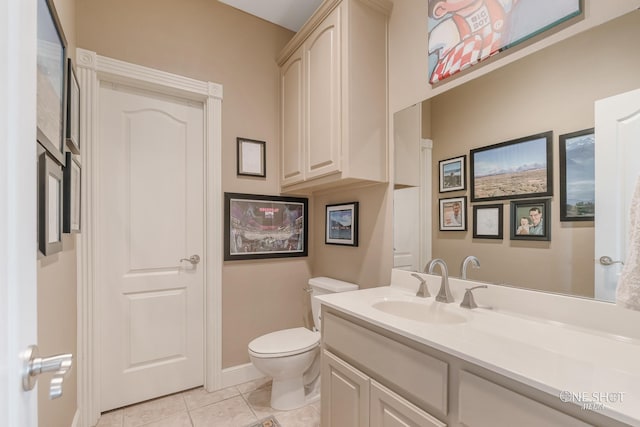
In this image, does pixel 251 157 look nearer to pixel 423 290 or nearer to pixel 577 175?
pixel 423 290

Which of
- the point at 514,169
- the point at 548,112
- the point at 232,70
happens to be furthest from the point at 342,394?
the point at 232,70

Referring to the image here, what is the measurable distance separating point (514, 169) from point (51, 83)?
1.86 m

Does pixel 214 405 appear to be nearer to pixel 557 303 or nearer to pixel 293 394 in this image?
pixel 293 394

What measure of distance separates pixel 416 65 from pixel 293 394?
2196mm

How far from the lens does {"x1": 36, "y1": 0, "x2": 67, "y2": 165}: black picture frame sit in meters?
0.92

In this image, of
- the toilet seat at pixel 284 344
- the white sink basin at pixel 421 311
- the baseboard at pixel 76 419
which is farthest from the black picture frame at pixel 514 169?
the baseboard at pixel 76 419

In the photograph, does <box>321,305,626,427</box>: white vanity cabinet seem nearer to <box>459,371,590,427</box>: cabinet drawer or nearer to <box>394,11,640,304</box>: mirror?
<box>459,371,590,427</box>: cabinet drawer

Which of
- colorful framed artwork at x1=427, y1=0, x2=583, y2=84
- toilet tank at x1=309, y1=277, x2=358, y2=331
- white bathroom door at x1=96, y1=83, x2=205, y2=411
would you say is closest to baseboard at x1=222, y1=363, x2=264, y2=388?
white bathroom door at x1=96, y1=83, x2=205, y2=411

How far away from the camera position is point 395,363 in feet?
3.51

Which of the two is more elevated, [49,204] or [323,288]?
[49,204]

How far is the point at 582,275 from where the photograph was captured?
1.05 m

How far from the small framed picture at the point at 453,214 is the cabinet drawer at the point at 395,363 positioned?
0.71 metres

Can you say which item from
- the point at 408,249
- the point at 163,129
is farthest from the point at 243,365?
the point at 163,129
